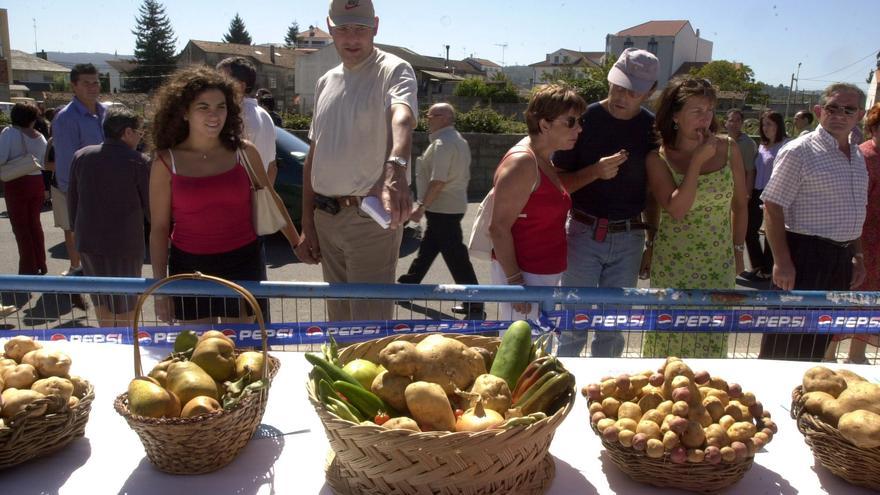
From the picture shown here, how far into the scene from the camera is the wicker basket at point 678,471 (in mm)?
1784

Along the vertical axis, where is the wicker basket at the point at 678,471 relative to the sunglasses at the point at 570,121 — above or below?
below

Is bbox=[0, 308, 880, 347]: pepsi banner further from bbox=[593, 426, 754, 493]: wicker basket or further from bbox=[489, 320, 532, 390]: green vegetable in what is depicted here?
bbox=[593, 426, 754, 493]: wicker basket

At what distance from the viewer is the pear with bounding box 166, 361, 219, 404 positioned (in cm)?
186

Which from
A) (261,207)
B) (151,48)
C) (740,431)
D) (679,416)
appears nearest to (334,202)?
(261,207)

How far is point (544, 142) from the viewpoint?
11.3 ft

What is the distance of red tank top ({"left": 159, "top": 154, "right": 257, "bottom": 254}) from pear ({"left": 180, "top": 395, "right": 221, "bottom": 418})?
1.69 meters

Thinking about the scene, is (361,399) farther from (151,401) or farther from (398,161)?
(398,161)

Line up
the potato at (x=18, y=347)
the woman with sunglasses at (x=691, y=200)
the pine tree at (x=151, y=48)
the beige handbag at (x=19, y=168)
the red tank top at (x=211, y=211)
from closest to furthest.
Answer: the potato at (x=18, y=347) < the red tank top at (x=211, y=211) < the woman with sunglasses at (x=691, y=200) < the beige handbag at (x=19, y=168) < the pine tree at (x=151, y=48)

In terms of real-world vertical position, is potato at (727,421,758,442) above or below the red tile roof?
below

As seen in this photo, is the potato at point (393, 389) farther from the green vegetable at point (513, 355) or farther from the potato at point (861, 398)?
the potato at point (861, 398)

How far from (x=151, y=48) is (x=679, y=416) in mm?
82099

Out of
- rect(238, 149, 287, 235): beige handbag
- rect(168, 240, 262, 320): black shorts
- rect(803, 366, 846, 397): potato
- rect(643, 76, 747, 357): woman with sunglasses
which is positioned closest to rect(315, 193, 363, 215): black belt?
rect(238, 149, 287, 235): beige handbag

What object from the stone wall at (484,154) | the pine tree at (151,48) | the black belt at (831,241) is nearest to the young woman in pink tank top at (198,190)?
the black belt at (831,241)

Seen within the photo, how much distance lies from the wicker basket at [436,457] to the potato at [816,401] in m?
0.78
